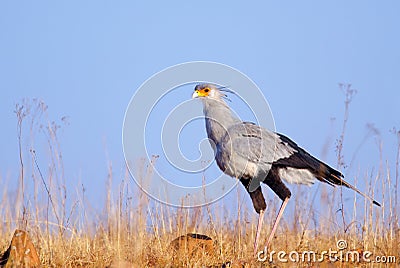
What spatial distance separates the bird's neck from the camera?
6.88 metres

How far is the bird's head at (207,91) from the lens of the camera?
23.4ft

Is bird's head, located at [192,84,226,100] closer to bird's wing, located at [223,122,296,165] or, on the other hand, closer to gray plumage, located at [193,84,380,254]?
gray plumage, located at [193,84,380,254]

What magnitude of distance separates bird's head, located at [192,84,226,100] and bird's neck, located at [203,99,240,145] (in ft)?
0.19

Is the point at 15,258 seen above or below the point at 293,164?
below

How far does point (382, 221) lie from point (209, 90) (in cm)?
231

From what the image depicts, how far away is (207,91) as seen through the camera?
7148mm

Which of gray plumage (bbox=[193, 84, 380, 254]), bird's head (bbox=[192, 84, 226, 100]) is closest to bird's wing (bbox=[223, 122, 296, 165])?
gray plumage (bbox=[193, 84, 380, 254])

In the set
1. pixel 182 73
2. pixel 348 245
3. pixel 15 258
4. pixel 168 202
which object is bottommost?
pixel 15 258

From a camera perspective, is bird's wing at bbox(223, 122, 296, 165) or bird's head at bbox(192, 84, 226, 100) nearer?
bird's wing at bbox(223, 122, 296, 165)

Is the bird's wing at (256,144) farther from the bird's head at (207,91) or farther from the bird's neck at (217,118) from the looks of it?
the bird's head at (207,91)

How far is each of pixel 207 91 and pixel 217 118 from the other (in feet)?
1.21

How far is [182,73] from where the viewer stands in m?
6.43

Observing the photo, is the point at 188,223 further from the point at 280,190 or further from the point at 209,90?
the point at 209,90

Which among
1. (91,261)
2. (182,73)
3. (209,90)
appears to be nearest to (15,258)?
(91,261)
